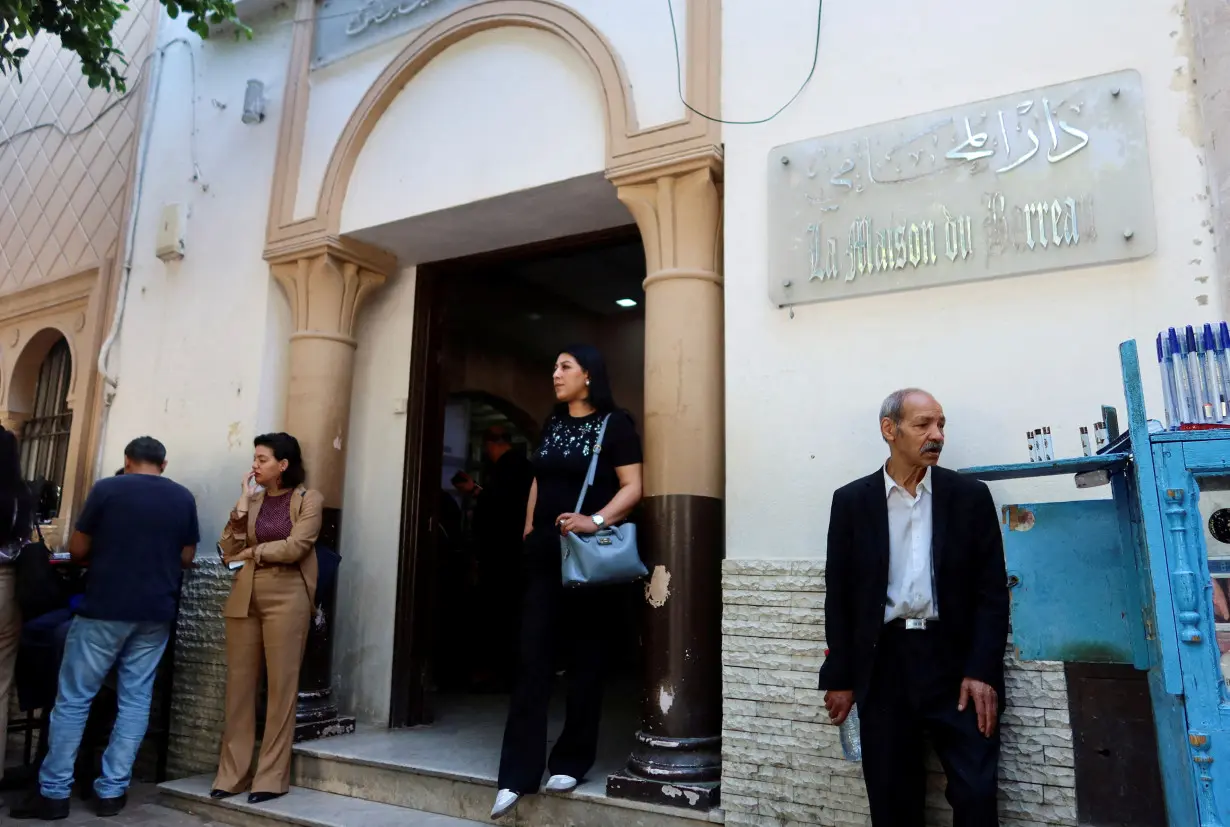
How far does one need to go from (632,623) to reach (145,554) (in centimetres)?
464

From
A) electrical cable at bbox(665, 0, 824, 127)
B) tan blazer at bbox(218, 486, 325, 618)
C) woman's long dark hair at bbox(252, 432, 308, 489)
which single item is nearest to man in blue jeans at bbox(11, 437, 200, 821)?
tan blazer at bbox(218, 486, 325, 618)

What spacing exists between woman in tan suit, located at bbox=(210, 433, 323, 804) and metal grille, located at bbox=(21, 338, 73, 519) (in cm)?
315

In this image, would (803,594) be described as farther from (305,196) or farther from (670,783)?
(305,196)

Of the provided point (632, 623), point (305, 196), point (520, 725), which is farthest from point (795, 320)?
point (632, 623)

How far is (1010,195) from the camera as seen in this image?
3.21 metres

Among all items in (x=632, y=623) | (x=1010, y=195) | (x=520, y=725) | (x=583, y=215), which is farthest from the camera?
(x=632, y=623)

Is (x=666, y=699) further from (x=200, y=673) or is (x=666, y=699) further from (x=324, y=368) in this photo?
(x=200, y=673)

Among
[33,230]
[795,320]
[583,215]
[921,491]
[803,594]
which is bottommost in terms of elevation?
[803,594]

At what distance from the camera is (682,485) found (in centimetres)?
362

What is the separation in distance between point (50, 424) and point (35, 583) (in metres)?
3.65

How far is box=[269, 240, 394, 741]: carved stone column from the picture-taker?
4.89m

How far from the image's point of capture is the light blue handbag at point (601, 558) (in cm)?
331

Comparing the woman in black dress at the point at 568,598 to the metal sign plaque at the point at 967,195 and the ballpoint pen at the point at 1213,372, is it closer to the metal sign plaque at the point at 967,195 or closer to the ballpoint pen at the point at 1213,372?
the metal sign plaque at the point at 967,195

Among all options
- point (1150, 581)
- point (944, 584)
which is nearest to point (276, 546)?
point (944, 584)
